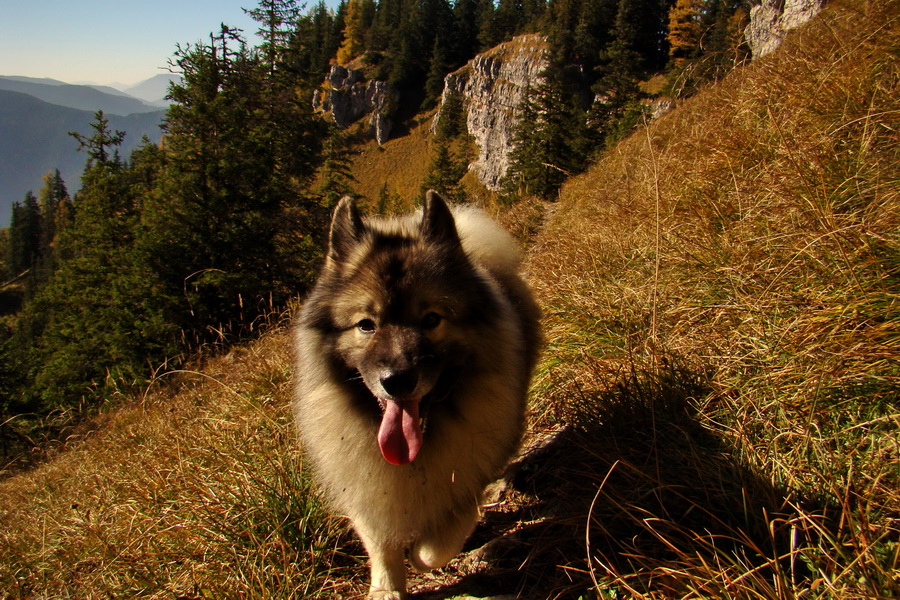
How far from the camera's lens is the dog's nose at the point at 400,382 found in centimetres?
174

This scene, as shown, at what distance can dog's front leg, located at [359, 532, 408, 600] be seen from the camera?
2.09 meters

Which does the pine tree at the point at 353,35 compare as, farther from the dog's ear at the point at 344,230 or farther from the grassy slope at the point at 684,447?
the dog's ear at the point at 344,230

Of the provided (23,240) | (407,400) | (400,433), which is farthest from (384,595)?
(23,240)

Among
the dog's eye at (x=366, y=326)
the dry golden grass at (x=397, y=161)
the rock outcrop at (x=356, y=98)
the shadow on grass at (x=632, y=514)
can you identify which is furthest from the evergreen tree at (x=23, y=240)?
the shadow on grass at (x=632, y=514)

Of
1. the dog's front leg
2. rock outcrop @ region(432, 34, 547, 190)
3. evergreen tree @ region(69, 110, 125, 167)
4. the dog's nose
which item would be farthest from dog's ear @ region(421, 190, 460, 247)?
rock outcrop @ region(432, 34, 547, 190)

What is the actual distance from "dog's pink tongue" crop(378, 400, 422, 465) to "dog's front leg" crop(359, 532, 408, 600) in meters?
0.48

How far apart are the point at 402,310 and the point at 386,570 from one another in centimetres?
120

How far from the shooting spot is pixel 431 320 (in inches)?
78.9

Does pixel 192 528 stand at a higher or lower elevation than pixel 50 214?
higher

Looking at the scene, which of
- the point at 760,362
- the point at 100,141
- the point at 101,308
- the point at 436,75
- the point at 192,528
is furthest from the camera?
the point at 436,75

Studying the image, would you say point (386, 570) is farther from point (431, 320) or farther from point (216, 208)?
point (216, 208)

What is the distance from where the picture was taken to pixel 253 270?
15.6m

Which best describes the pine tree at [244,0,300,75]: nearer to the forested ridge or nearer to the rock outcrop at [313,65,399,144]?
the forested ridge

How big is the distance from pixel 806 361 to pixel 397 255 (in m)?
1.79
